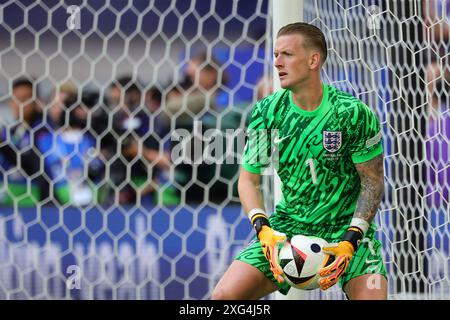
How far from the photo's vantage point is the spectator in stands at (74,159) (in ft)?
12.4

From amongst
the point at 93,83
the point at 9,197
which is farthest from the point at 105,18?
the point at 9,197

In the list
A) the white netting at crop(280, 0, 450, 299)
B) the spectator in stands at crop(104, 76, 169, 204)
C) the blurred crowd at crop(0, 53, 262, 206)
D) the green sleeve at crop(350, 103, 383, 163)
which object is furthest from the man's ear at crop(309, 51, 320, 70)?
the spectator in stands at crop(104, 76, 169, 204)

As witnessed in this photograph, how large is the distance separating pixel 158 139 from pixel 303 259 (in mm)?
1637

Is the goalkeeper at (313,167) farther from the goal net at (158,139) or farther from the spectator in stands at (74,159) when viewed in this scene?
the spectator in stands at (74,159)

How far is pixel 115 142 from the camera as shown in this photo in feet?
12.8

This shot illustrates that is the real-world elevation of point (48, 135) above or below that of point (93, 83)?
below

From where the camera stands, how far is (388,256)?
4.00 metres

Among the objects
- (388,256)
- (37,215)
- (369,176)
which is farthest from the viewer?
(388,256)

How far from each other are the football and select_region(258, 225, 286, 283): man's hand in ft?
0.04

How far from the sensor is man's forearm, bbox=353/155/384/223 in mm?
2438

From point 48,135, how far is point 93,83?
0.31m

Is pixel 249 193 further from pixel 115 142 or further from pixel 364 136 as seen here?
pixel 115 142

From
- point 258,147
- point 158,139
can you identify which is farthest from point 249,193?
point 158,139

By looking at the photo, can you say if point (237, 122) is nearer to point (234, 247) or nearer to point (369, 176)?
point (234, 247)
